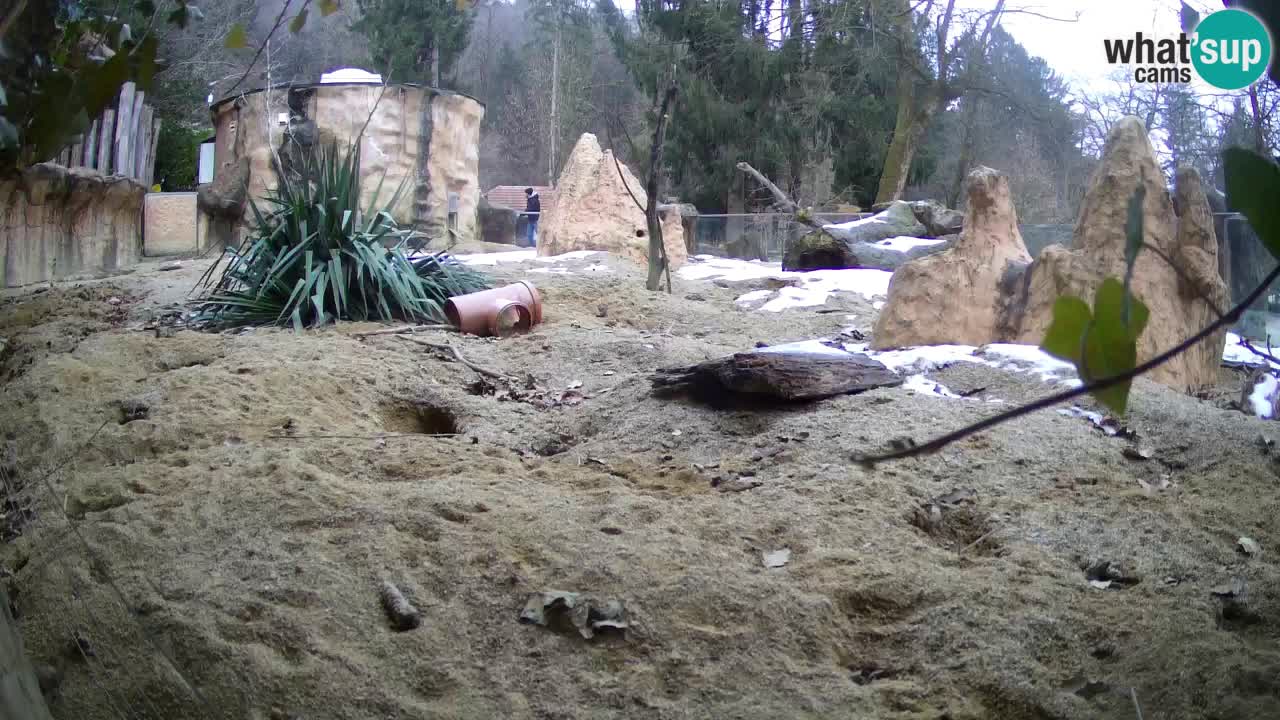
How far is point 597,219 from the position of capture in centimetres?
1155

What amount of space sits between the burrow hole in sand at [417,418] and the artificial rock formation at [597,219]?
7430 millimetres

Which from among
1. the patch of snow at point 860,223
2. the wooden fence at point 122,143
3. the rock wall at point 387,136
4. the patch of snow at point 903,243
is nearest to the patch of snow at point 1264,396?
the patch of snow at point 903,243

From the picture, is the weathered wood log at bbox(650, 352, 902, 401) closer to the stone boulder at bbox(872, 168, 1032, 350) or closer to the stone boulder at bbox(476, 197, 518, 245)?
the stone boulder at bbox(872, 168, 1032, 350)

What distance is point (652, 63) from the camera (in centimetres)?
2034

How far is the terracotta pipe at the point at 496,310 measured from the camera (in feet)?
17.8

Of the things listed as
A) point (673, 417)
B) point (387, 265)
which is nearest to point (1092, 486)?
point (673, 417)

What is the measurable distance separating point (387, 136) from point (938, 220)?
310 inches

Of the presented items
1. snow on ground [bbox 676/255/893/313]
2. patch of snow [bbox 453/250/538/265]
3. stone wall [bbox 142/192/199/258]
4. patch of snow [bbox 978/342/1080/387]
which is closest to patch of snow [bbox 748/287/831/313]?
snow on ground [bbox 676/255/893/313]

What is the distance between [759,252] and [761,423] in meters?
11.8

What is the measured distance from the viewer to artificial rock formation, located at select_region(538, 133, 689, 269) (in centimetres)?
1144

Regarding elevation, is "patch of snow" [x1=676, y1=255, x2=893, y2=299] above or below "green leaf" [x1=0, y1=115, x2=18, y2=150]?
below

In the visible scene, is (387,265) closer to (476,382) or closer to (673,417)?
(476,382)

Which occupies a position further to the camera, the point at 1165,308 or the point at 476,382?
the point at 1165,308

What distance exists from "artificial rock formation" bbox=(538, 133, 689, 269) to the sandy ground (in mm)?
7431
